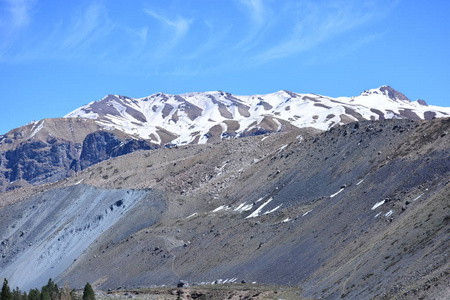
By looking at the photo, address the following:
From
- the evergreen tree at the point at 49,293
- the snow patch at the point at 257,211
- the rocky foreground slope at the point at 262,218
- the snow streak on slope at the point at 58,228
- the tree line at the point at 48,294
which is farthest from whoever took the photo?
the snow streak on slope at the point at 58,228

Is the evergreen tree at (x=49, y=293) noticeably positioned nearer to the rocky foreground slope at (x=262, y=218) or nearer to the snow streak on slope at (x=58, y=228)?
the rocky foreground slope at (x=262, y=218)

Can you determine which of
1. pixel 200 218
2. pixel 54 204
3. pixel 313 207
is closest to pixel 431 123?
pixel 313 207

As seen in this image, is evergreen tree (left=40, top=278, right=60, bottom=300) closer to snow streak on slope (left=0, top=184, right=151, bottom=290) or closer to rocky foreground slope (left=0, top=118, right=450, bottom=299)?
rocky foreground slope (left=0, top=118, right=450, bottom=299)

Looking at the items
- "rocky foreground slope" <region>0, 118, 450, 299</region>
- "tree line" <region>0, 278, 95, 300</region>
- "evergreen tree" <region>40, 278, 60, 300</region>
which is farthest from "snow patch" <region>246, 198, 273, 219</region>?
"evergreen tree" <region>40, 278, 60, 300</region>

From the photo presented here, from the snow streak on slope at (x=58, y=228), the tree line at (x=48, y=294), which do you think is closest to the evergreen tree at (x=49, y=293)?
the tree line at (x=48, y=294)

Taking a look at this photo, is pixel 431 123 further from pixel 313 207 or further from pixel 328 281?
pixel 328 281

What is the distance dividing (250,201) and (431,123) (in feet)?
93.0

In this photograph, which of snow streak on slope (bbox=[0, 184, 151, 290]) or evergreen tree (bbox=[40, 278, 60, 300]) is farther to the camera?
snow streak on slope (bbox=[0, 184, 151, 290])

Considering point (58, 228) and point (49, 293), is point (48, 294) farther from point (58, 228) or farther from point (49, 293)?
point (58, 228)

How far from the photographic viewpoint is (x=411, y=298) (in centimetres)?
3775

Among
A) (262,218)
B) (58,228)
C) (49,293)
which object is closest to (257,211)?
(262,218)

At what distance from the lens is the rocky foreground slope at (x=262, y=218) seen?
51.2m

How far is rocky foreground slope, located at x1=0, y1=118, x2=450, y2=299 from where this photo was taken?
51.2 m

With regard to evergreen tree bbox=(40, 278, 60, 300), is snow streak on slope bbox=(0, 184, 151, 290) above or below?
above
